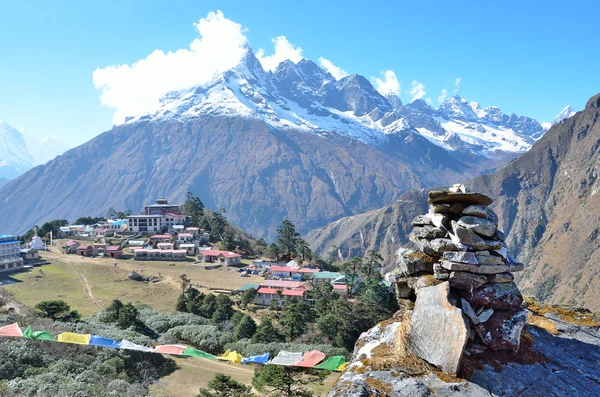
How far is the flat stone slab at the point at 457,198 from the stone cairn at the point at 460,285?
0.03 feet

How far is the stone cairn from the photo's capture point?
325 inches

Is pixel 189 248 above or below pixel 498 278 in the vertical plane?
below

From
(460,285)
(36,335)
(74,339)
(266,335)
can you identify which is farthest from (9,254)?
(460,285)

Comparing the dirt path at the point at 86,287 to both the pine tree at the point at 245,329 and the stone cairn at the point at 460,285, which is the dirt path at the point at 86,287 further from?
the stone cairn at the point at 460,285

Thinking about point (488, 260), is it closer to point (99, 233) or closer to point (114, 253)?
point (114, 253)

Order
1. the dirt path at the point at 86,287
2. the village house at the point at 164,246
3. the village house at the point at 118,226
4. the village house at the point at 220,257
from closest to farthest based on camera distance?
the dirt path at the point at 86,287 < the village house at the point at 220,257 < the village house at the point at 164,246 < the village house at the point at 118,226

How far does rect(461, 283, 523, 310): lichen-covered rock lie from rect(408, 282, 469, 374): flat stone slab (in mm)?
628

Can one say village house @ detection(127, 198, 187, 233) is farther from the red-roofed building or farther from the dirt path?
the red-roofed building

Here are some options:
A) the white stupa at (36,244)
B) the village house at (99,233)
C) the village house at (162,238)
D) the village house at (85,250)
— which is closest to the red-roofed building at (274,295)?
the village house at (85,250)

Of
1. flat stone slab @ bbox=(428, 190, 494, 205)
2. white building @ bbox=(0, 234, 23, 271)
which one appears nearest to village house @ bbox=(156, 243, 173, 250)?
white building @ bbox=(0, 234, 23, 271)

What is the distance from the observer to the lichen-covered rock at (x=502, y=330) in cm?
859

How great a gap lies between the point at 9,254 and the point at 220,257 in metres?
35.7

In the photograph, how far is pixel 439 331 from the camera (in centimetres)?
827

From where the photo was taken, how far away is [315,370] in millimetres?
25672
